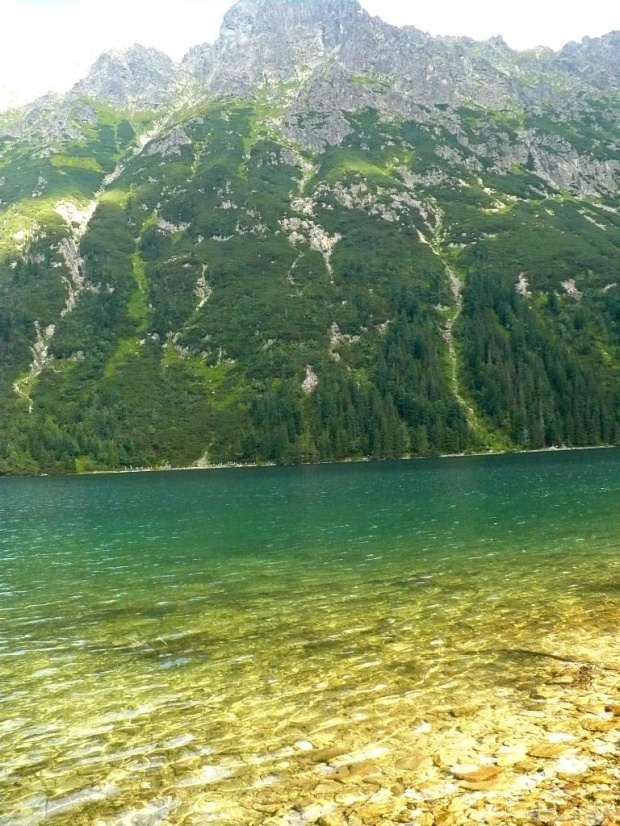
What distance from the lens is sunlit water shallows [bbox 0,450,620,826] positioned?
12.6m

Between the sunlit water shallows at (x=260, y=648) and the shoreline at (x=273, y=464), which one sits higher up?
the shoreline at (x=273, y=464)

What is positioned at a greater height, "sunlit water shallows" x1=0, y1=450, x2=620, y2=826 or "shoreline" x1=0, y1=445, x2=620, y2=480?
"shoreline" x1=0, y1=445, x2=620, y2=480

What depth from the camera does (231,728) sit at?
14820mm

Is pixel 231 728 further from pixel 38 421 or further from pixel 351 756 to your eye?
pixel 38 421

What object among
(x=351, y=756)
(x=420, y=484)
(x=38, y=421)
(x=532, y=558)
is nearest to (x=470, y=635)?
(x=351, y=756)

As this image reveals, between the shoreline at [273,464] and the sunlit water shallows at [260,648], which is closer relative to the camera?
the sunlit water shallows at [260,648]

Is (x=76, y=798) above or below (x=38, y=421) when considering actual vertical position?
below

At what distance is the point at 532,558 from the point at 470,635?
16.8 m

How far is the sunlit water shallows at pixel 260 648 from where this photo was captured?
1262cm

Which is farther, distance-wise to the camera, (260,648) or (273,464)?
(273,464)

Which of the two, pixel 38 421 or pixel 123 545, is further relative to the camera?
pixel 38 421

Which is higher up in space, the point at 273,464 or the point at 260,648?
the point at 273,464

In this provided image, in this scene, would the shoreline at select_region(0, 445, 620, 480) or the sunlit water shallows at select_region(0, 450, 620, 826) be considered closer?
the sunlit water shallows at select_region(0, 450, 620, 826)

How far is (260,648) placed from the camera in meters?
21.6
